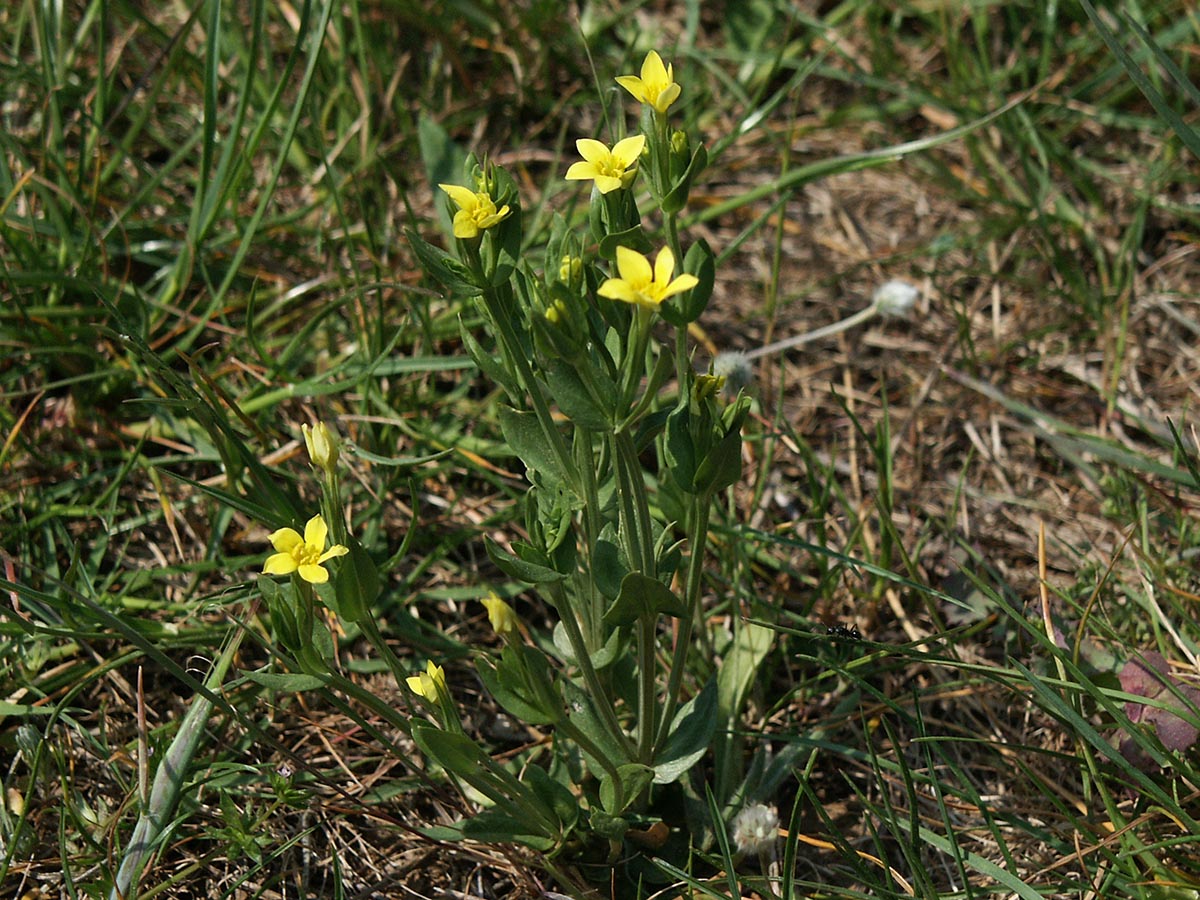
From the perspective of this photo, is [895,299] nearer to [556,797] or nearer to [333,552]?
[556,797]

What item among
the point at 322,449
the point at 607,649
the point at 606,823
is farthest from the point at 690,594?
the point at 322,449

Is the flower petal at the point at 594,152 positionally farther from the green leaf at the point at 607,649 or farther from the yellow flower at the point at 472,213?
the green leaf at the point at 607,649

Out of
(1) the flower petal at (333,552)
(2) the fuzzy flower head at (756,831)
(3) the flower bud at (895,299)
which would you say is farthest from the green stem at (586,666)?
(3) the flower bud at (895,299)

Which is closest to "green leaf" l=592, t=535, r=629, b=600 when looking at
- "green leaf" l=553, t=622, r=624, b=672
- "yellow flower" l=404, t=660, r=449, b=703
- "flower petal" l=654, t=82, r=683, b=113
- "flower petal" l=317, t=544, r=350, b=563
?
"green leaf" l=553, t=622, r=624, b=672

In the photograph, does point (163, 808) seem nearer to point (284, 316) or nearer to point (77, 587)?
point (77, 587)

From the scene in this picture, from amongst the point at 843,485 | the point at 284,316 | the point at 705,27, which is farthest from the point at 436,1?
the point at 843,485

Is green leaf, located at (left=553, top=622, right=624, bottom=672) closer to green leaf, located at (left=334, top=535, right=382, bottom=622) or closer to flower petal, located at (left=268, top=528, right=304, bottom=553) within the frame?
green leaf, located at (left=334, top=535, right=382, bottom=622)
